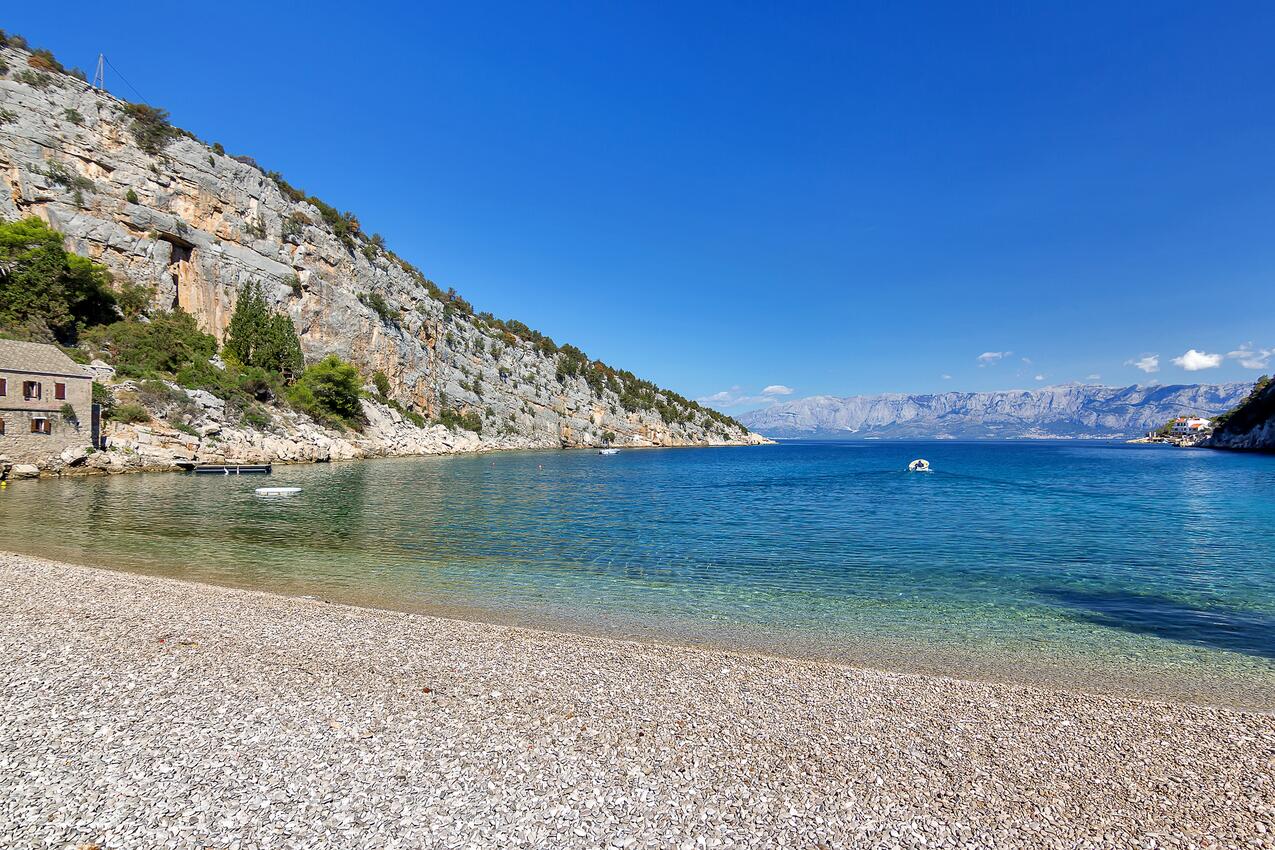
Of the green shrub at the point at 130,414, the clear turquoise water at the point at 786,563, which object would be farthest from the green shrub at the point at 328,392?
the clear turquoise water at the point at 786,563

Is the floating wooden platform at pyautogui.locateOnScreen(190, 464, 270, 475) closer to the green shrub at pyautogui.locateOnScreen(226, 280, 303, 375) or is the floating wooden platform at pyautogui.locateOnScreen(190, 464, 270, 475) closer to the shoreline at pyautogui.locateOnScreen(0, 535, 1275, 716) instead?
the green shrub at pyautogui.locateOnScreen(226, 280, 303, 375)

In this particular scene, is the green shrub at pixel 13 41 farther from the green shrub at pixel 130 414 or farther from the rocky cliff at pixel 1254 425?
the rocky cliff at pixel 1254 425

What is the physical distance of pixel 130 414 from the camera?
4656 centimetres

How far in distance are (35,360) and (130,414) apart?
27.4 ft

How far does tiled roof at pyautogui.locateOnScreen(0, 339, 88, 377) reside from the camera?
37759mm

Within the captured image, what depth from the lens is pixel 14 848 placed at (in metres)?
4.43

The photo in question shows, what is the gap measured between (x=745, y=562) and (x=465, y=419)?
85.5 metres

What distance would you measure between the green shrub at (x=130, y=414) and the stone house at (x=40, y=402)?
3980 millimetres

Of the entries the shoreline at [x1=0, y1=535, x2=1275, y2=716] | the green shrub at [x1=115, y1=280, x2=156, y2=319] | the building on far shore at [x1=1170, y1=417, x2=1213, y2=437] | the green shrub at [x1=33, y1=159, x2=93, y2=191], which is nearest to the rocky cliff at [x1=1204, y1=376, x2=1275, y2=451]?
the building on far shore at [x1=1170, y1=417, x2=1213, y2=437]

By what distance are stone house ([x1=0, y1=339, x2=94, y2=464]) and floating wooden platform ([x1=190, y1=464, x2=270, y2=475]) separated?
700 centimetres

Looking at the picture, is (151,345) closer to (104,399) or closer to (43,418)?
(104,399)

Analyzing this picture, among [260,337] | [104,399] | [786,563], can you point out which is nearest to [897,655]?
[786,563]

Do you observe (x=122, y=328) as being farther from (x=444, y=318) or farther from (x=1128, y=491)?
(x=1128, y=491)

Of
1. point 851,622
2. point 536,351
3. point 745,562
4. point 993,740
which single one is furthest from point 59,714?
point 536,351
